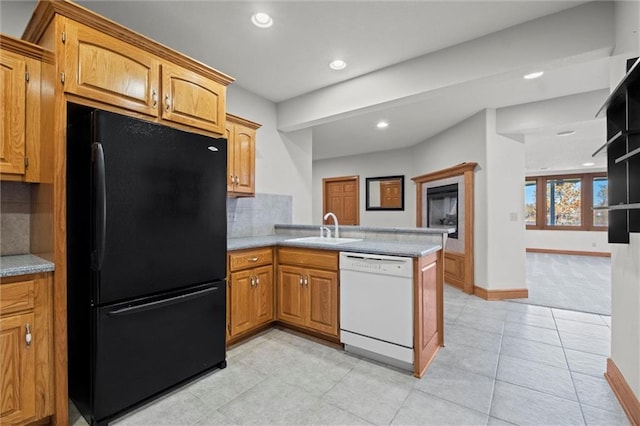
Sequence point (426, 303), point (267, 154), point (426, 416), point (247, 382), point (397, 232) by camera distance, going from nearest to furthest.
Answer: point (426, 416) < point (247, 382) < point (426, 303) < point (397, 232) < point (267, 154)

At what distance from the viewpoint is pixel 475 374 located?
6.93 ft

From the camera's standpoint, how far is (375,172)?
22.7 ft

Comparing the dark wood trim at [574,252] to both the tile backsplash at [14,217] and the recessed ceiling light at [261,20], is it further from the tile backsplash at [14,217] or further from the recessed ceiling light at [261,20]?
the tile backsplash at [14,217]

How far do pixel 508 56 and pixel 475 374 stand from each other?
241 cm

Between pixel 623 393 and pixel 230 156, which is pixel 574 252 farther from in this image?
pixel 230 156

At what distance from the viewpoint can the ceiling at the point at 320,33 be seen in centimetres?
202

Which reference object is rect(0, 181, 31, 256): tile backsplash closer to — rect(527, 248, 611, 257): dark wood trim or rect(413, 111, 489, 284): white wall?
rect(413, 111, 489, 284): white wall

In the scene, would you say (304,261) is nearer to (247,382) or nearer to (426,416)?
(247,382)

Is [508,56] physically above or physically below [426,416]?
above

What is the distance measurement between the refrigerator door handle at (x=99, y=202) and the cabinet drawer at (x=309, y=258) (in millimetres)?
1494

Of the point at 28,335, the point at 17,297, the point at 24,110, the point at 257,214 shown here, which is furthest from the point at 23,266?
the point at 257,214

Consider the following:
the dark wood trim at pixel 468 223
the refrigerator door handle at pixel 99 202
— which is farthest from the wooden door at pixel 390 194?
the refrigerator door handle at pixel 99 202

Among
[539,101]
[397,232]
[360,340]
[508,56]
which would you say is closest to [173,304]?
[360,340]

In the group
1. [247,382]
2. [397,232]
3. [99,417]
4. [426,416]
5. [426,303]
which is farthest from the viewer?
[397,232]
